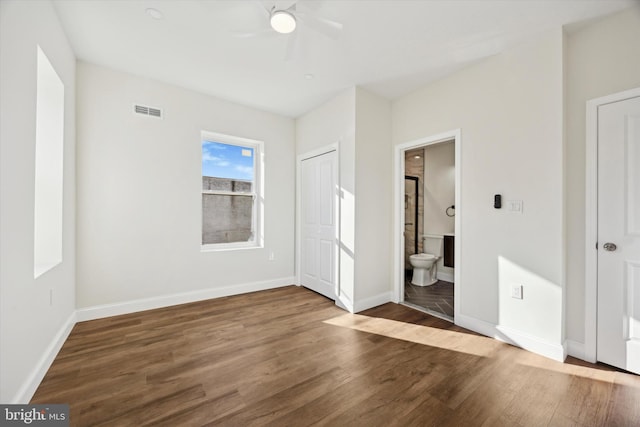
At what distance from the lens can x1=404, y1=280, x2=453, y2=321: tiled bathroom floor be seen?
11.0ft

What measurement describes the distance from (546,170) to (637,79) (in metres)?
0.82

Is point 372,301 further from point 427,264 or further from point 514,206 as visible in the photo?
point 514,206

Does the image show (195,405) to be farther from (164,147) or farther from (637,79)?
(637,79)

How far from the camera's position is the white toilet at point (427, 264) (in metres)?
4.34

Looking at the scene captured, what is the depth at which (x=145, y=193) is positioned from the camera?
10.6 ft

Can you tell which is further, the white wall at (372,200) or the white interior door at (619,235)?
the white wall at (372,200)

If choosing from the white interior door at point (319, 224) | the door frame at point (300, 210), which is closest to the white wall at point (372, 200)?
the door frame at point (300, 210)

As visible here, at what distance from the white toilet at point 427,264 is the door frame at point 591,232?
87.0 inches

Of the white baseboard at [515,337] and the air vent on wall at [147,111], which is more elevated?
the air vent on wall at [147,111]

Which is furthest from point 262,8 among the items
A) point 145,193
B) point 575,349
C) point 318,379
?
point 575,349

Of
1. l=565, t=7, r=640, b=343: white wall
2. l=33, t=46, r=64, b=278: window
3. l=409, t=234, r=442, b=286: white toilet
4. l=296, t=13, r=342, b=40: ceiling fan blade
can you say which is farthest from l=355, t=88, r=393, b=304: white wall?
l=33, t=46, r=64, b=278: window

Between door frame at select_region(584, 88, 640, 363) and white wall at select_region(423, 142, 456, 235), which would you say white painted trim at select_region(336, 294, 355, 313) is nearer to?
door frame at select_region(584, 88, 640, 363)

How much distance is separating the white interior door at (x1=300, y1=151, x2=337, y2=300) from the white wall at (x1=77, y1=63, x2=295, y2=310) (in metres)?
0.82

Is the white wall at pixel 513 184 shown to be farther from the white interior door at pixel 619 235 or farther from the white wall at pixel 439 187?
the white wall at pixel 439 187
